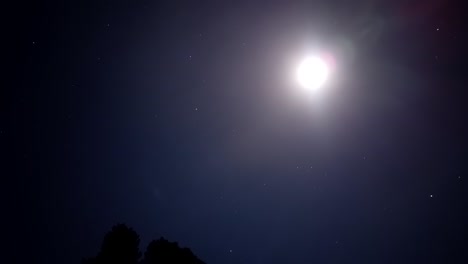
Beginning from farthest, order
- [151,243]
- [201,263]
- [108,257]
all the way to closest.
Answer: [201,263] < [151,243] < [108,257]

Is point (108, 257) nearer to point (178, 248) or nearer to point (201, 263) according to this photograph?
point (178, 248)

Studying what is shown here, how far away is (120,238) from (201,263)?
3732mm

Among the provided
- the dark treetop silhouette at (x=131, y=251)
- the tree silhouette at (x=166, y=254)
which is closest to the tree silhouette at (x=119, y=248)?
the dark treetop silhouette at (x=131, y=251)

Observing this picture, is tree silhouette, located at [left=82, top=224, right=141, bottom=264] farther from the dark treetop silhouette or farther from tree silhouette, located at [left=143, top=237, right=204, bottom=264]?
tree silhouette, located at [left=143, top=237, right=204, bottom=264]

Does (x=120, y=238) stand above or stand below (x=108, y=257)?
above

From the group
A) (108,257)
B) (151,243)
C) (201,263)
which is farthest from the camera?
(201,263)

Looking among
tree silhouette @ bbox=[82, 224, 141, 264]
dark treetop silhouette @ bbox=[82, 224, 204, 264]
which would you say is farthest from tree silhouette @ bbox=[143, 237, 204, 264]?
tree silhouette @ bbox=[82, 224, 141, 264]

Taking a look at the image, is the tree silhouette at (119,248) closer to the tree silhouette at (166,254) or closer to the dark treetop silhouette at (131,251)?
the dark treetop silhouette at (131,251)

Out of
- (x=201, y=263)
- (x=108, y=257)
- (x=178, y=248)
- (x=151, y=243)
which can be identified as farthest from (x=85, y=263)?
(x=201, y=263)

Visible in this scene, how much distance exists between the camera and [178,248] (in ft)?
35.5

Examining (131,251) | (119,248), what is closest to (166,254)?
(131,251)

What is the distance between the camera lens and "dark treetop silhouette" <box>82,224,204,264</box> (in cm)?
1047

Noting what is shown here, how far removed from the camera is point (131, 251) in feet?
35.8

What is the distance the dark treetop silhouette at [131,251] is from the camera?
10473mm
